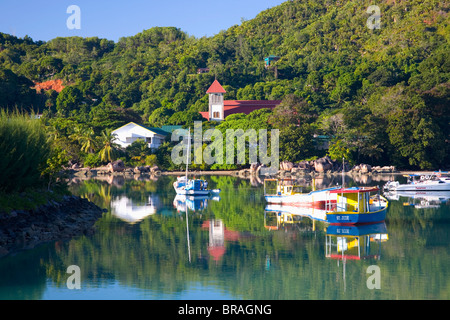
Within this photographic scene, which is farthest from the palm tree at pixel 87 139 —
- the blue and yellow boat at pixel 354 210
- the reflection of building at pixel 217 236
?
the blue and yellow boat at pixel 354 210

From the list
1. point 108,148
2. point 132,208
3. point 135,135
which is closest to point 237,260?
point 132,208

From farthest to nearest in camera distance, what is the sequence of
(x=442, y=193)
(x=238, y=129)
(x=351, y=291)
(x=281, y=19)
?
(x=281, y=19) < (x=238, y=129) < (x=442, y=193) < (x=351, y=291)

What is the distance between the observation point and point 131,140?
266 ft

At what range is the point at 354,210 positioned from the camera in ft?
94.0

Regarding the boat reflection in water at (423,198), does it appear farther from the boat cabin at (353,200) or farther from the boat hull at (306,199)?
the boat cabin at (353,200)

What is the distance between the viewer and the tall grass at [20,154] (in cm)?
2473

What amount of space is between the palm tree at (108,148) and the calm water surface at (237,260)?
43910mm

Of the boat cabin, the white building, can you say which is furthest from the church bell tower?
the boat cabin

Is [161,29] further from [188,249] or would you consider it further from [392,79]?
[188,249]

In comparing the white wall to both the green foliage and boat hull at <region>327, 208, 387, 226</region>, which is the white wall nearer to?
the green foliage

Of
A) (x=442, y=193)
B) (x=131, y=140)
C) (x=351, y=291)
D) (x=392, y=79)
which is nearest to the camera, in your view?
(x=351, y=291)

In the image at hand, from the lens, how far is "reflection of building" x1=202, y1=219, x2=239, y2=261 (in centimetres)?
2212

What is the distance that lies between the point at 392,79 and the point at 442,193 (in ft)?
155
